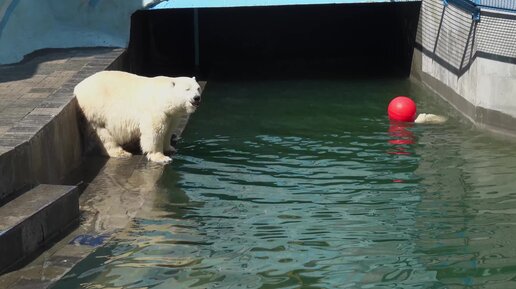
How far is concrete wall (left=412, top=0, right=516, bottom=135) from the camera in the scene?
31.8 ft

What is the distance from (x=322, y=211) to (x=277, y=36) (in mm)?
10565

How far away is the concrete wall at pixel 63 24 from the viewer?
11.6 meters

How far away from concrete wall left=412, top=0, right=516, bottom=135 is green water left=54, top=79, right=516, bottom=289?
373 millimetres

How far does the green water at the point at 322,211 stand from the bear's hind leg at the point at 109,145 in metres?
0.72

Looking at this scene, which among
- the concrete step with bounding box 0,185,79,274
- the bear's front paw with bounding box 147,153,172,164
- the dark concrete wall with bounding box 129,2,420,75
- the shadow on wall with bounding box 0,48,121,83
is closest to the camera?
the concrete step with bounding box 0,185,79,274

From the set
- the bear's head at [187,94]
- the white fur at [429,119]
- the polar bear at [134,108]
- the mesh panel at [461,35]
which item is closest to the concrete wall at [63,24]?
the polar bear at [134,108]

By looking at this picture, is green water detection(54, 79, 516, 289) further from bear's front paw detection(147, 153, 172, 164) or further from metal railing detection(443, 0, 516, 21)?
metal railing detection(443, 0, 516, 21)

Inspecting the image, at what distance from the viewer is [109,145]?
28.8 feet

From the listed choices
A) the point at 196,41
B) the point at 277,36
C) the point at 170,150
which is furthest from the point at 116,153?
the point at 277,36

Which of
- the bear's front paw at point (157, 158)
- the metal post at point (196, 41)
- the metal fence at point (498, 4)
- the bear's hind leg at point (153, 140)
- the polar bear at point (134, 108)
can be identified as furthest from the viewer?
the metal post at point (196, 41)

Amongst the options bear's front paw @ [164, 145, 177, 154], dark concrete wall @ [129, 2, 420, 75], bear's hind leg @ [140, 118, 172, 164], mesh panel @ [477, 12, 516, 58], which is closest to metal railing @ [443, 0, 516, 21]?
mesh panel @ [477, 12, 516, 58]

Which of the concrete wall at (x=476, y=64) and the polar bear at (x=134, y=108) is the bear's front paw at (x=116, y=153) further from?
the concrete wall at (x=476, y=64)

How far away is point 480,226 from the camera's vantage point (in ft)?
21.8

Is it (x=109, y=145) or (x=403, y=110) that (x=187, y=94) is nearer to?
(x=109, y=145)
